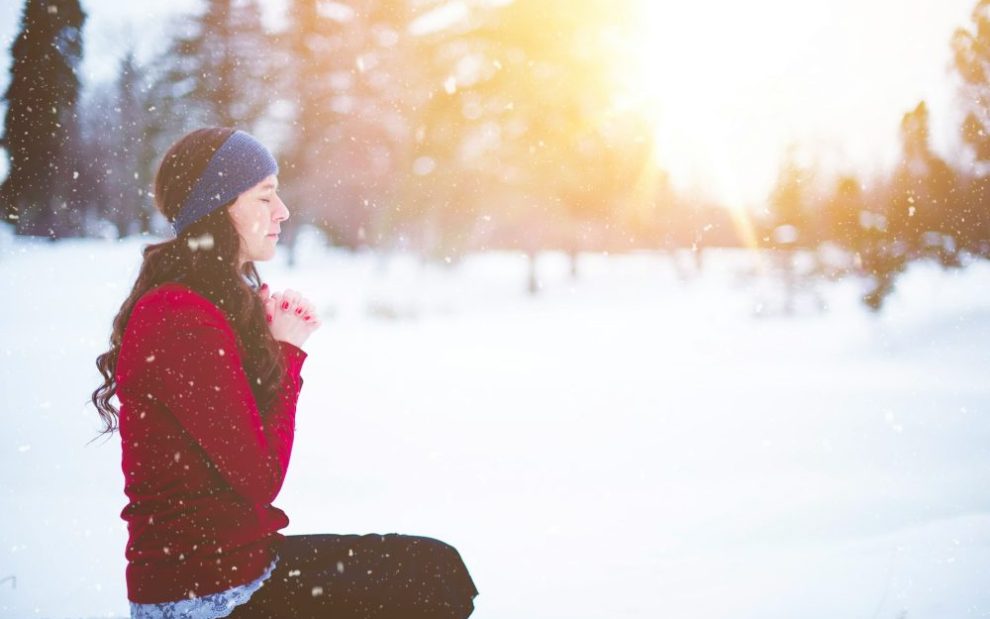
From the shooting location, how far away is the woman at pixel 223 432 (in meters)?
1.20

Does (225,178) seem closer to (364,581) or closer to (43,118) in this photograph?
(364,581)

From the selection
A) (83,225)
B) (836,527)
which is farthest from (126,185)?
(836,527)

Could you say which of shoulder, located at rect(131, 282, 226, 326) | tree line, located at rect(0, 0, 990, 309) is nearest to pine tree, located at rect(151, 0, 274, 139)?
tree line, located at rect(0, 0, 990, 309)

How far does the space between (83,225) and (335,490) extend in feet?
17.3

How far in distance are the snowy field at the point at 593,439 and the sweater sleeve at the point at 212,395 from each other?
1031 millimetres

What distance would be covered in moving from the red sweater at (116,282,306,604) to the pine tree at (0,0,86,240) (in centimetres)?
372

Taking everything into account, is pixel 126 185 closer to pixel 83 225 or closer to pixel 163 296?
pixel 83 225

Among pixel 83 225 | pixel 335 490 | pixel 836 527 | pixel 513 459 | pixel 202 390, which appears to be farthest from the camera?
pixel 83 225

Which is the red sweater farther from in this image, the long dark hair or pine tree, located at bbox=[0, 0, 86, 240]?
pine tree, located at bbox=[0, 0, 86, 240]

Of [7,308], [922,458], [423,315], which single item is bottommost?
[922,458]

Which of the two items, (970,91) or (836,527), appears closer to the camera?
(836,527)

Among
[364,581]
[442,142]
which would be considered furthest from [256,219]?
[442,142]

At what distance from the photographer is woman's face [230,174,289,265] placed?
1.49 metres

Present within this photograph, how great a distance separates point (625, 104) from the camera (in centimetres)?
773
